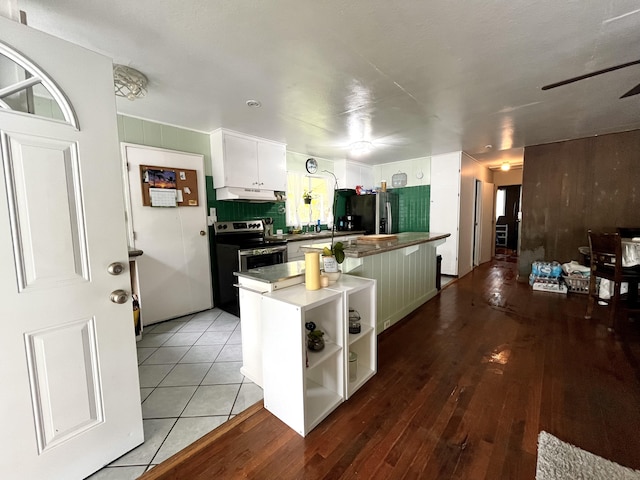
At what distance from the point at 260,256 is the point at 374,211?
9.25 ft

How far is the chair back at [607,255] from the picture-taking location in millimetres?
2688

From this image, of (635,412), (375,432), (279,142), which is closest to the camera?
(375,432)

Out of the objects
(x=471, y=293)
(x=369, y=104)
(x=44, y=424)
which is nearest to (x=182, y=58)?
(x=369, y=104)

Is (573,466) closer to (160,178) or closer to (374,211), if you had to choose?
(160,178)

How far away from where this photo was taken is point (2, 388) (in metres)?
1.01

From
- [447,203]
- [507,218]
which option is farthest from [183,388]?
[507,218]

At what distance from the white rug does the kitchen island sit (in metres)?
1.43

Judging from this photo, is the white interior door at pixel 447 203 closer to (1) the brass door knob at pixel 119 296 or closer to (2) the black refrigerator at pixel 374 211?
(2) the black refrigerator at pixel 374 211

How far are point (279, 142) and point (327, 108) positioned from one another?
4.55 ft

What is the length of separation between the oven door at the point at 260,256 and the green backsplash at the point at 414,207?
10.4ft

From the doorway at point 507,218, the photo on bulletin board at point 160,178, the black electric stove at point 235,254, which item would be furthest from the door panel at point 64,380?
the doorway at point 507,218

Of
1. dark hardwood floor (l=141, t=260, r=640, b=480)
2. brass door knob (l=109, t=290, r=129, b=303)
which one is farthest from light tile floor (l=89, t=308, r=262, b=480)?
brass door knob (l=109, t=290, r=129, b=303)

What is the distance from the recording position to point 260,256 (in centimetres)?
322

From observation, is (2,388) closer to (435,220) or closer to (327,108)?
(327,108)
